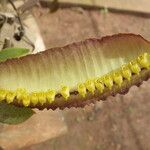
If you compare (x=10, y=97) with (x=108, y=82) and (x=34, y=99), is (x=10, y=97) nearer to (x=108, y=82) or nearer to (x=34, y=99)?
(x=34, y=99)

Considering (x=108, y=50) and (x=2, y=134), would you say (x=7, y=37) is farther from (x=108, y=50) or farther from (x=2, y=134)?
(x=108, y=50)

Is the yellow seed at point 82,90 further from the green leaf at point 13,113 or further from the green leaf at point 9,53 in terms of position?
the green leaf at point 9,53

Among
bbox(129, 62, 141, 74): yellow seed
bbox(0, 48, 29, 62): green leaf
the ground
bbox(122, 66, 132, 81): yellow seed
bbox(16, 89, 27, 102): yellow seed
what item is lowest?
the ground

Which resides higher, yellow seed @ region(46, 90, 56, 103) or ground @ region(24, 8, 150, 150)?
yellow seed @ region(46, 90, 56, 103)

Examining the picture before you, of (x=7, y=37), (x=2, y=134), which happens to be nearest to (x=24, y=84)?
(x=7, y=37)

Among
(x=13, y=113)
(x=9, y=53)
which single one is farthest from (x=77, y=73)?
(x=9, y=53)

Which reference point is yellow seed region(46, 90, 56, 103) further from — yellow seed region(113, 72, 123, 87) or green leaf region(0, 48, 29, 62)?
green leaf region(0, 48, 29, 62)

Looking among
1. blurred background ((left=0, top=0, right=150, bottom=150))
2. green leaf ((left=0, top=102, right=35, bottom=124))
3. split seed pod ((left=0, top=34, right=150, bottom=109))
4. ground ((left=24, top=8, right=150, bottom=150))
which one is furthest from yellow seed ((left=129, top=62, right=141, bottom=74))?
ground ((left=24, top=8, right=150, bottom=150))
